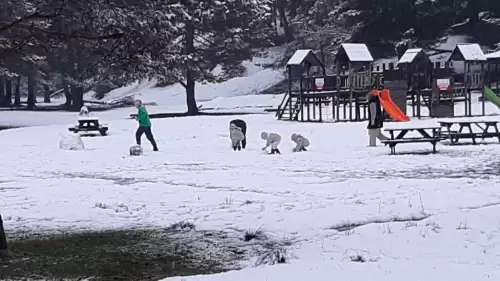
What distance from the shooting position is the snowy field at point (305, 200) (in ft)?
24.5

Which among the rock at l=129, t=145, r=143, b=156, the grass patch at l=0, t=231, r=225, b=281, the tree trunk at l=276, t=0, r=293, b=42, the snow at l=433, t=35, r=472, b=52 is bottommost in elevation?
the grass patch at l=0, t=231, r=225, b=281

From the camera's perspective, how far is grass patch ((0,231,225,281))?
743cm

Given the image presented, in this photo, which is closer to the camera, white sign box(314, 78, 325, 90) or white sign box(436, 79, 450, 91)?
white sign box(436, 79, 450, 91)

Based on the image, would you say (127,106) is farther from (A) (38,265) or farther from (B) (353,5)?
(A) (38,265)

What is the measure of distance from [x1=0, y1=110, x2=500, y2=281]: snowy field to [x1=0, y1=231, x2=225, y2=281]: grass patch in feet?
2.21

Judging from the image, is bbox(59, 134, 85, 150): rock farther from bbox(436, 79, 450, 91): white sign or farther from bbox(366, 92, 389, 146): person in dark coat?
bbox(436, 79, 450, 91): white sign

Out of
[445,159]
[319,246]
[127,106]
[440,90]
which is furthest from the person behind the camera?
[127,106]

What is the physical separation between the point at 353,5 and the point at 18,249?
4724 centimetres

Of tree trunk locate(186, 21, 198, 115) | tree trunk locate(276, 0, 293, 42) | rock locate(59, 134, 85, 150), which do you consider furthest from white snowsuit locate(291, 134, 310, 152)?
tree trunk locate(276, 0, 293, 42)

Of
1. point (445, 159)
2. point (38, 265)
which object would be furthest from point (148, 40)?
point (445, 159)

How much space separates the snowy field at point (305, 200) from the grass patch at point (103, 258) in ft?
2.21

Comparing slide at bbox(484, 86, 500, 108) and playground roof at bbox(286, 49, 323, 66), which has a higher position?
playground roof at bbox(286, 49, 323, 66)

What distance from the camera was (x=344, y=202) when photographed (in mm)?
11203

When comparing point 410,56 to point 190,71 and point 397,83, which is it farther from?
point 190,71
